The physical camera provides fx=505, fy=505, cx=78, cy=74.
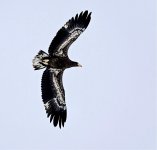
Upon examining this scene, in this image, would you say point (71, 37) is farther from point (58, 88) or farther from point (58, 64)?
point (58, 88)

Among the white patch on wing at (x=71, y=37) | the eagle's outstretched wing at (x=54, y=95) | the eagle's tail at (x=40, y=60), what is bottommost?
the eagle's outstretched wing at (x=54, y=95)

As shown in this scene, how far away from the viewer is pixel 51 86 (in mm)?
14375

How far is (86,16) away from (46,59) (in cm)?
171

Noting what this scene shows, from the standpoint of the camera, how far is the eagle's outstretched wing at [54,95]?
14141 millimetres

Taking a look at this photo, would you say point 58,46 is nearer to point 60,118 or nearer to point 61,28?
point 61,28

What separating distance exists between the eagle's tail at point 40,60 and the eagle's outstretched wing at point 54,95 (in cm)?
29

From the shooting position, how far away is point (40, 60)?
46.2 ft

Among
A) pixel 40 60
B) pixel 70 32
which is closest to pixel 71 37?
pixel 70 32

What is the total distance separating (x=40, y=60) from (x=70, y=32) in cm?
122

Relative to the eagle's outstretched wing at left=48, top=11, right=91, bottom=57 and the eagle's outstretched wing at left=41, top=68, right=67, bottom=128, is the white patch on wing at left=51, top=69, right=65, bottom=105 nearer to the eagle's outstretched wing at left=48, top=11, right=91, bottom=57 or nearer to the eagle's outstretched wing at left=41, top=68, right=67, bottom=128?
the eagle's outstretched wing at left=41, top=68, right=67, bottom=128

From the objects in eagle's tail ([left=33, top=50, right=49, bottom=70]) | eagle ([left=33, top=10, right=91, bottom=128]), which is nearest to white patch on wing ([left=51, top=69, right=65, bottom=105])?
eagle ([left=33, top=10, right=91, bottom=128])

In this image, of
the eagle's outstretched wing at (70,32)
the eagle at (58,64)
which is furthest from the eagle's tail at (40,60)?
the eagle's outstretched wing at (70,32)

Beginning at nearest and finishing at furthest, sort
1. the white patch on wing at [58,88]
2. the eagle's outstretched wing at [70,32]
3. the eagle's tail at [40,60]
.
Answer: the eagle's tail at [40,60]
the eagle's outstretched wing at [70,32]
the white patch on wing at [58,88]

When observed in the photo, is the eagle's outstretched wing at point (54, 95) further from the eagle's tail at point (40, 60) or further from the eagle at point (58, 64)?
the eagle's tail at point (40, 60)
